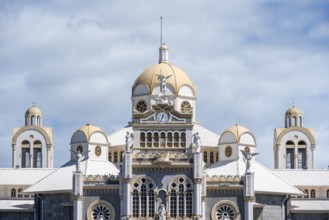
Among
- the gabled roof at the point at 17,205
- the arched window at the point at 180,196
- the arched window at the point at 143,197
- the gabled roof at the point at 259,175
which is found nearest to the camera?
the arched window at the point at 180,196

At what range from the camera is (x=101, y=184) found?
5640 inches

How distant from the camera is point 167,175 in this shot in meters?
142

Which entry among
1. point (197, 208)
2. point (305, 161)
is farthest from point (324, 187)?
point (197, 208)

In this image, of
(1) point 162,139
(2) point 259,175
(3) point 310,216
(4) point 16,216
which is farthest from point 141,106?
(3) point 310,216

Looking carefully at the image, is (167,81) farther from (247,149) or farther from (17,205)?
(17,205)

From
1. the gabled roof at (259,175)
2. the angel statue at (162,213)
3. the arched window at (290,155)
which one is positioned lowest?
the angel statue at (162,213)

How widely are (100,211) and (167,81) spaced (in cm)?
2079

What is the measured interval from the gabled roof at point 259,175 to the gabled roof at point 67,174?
12167mm

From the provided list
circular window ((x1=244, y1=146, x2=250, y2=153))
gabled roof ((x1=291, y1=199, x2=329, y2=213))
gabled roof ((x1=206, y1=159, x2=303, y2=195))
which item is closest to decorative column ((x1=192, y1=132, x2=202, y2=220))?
gabled roof ((x1=206, y1=159, x2=303, y2=195))

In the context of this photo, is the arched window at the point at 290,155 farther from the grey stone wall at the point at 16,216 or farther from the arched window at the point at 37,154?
the grey stone wall at the point at 16,216

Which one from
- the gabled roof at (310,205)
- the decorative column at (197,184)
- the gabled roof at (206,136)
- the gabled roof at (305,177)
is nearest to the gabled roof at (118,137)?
the gabled roof at (206,136)

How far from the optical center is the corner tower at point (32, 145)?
17312 centimetres

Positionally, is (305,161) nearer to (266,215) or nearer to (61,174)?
(266,215)

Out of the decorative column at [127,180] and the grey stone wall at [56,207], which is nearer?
the decorative column at [127,180]
